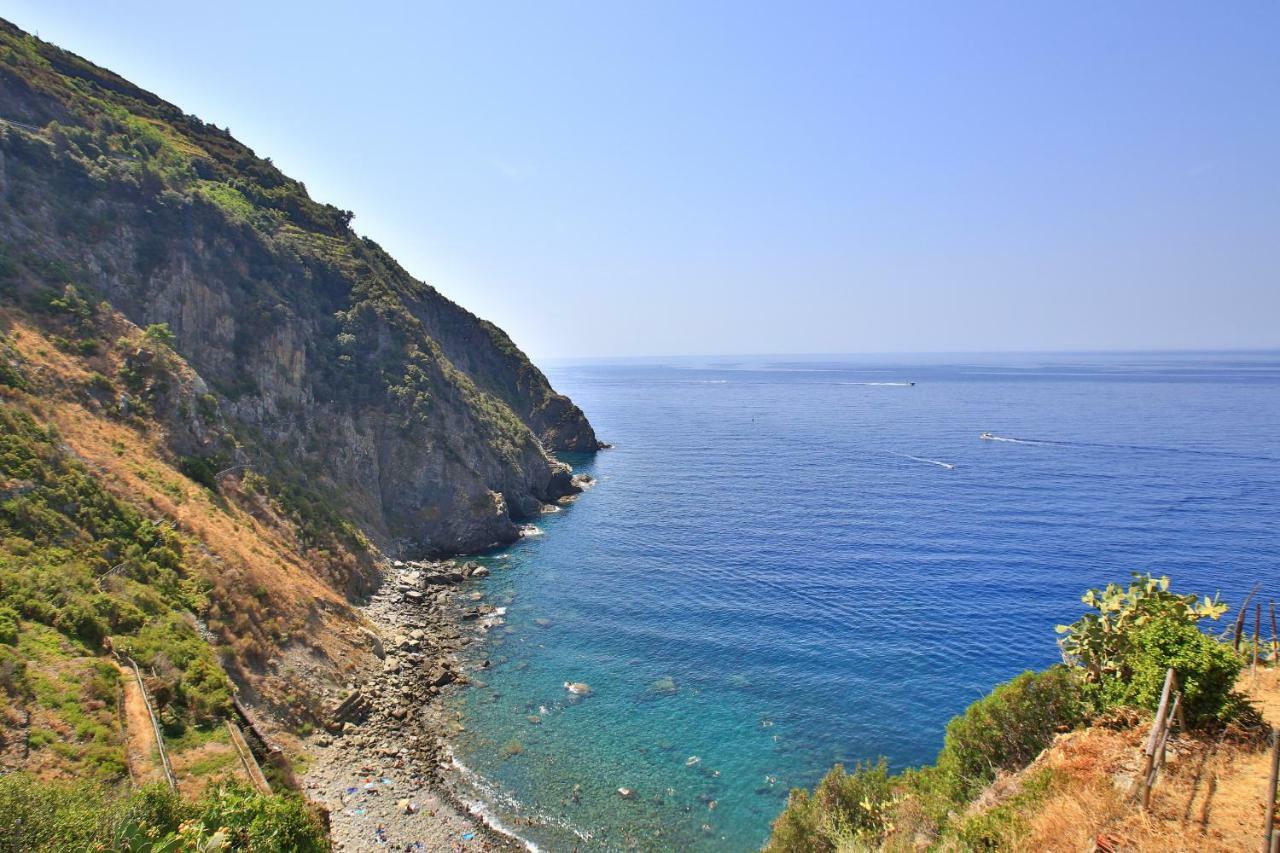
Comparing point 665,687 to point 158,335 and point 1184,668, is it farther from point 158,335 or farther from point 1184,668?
point 158,335

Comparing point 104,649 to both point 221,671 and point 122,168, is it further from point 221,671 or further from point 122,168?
point 122,168

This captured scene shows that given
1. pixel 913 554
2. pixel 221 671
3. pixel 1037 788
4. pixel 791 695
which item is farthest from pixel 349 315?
pixel 1037 788

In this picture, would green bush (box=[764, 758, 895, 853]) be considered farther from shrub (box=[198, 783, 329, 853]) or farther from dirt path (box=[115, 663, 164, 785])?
dirt path (box=[115, 663, 164, 785])

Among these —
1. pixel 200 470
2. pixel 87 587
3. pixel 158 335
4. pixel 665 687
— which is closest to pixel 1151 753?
pixel 665 687

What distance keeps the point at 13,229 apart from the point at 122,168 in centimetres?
1428

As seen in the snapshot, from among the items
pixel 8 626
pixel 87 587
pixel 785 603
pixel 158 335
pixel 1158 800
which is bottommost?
pixel 785 603

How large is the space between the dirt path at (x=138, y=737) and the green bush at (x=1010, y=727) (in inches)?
1087

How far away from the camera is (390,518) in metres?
62.8

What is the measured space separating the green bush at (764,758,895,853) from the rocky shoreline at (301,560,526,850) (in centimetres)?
1291

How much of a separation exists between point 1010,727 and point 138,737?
31722 mm

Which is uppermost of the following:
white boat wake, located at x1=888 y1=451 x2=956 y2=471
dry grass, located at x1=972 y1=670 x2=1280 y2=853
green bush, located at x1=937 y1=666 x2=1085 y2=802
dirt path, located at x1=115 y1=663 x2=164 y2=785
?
dry grass, located at x1=972 y1=670 x2=1280 y2=853

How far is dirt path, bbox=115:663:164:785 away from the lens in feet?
73.1

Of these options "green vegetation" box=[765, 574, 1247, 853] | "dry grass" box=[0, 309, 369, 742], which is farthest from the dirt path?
"green vegetation" box=[765, 574, 1247, 853]

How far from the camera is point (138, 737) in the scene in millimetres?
23875
